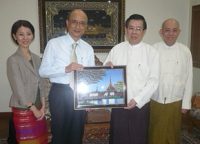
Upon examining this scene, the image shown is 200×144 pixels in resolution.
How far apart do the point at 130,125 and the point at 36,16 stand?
312 cm

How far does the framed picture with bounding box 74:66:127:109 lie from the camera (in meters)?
2.28

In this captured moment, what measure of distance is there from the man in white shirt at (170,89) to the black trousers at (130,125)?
0.35 metres

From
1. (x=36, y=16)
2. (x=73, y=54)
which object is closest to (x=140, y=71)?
(x=73, y=54)

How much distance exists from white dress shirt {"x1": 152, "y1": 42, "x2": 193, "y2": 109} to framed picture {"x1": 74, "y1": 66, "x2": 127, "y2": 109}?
56 centimetres

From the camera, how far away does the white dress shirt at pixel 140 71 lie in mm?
2357

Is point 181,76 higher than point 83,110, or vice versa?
point 181,76

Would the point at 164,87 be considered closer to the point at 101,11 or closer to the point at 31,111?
the point at 31,111

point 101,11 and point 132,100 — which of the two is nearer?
point 132,100

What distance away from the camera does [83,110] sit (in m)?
2.36

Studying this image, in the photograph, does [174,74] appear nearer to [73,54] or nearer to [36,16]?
[73,54]

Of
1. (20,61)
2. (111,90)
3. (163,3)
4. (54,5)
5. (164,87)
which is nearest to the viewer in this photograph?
(20,61)

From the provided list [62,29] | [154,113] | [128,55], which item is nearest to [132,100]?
[128,55]

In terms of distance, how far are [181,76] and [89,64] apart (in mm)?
998

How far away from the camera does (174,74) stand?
2699mm
